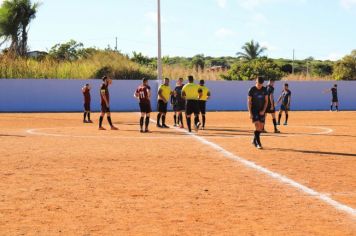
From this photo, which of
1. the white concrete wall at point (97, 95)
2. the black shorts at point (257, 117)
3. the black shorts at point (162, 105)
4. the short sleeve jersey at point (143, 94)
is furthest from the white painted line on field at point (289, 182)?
the white concrete wall at point (97, 95)

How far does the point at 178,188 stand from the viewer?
9.49 metres

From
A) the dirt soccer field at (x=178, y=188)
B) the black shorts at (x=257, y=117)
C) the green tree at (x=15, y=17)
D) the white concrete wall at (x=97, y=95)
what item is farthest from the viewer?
the green tree at (x=15, y=17)

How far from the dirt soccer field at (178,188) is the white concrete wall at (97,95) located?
26238mm

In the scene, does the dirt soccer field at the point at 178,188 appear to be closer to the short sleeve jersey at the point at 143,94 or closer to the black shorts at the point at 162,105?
the short sleeve jersey at the point at 143,94

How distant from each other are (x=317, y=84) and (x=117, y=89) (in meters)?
15.8

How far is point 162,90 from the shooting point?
22422 millimetres

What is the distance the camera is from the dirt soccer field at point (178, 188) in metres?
7.03

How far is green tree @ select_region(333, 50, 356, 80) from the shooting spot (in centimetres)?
7438

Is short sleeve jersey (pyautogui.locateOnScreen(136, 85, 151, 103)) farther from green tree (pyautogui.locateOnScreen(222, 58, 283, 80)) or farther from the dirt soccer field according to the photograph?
green tree (pyautogui.locateOnScreen(222, 58, 283, 80))

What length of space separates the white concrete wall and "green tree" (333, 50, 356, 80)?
27168 mm

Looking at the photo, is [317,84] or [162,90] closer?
[162,90]

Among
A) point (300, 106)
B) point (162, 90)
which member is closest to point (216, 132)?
point (162, 90)

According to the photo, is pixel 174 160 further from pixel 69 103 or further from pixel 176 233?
pixel 69 103

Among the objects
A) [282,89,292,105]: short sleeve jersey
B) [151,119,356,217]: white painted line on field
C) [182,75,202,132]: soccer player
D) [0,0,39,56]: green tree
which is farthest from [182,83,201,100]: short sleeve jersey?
[0,0,39,56]: green tree
